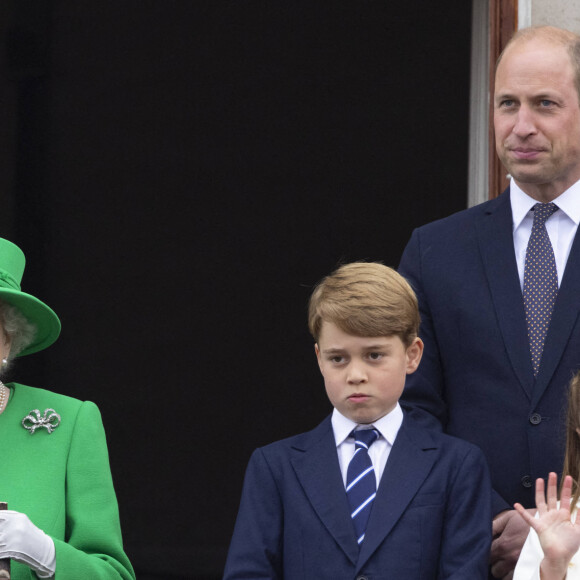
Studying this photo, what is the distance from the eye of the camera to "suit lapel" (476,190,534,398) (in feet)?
10.1

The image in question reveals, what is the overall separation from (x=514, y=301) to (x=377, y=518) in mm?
663

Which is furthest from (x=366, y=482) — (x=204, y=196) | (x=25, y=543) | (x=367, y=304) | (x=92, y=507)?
(x=204, y=196)

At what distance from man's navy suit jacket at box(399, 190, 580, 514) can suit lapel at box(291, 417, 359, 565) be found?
0.91ft

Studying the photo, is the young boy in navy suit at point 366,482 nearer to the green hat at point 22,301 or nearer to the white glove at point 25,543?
the white glove at point 25,543

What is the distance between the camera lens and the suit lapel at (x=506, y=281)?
10.1 feet

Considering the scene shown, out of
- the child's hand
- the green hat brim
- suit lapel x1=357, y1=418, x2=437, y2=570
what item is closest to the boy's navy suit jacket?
suit lapel x1=357, y1=418, x2=437, y2=570

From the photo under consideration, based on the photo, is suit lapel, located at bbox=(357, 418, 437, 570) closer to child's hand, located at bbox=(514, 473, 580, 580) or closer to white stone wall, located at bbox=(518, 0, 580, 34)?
child's hand, located at bbox=(514, 473, 580, 580)

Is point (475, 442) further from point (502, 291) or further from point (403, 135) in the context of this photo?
point (403, 135)

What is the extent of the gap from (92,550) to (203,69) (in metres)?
5.20

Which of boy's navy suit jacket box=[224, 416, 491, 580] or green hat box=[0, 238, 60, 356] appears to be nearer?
boy's navy suit jacket box=[224, 416, 491, 580]

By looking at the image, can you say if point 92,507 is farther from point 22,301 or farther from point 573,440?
point 573,440

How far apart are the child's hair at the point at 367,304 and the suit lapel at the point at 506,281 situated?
0.23 m

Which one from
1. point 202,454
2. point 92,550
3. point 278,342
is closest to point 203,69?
point 278,342

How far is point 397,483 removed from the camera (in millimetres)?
2816
